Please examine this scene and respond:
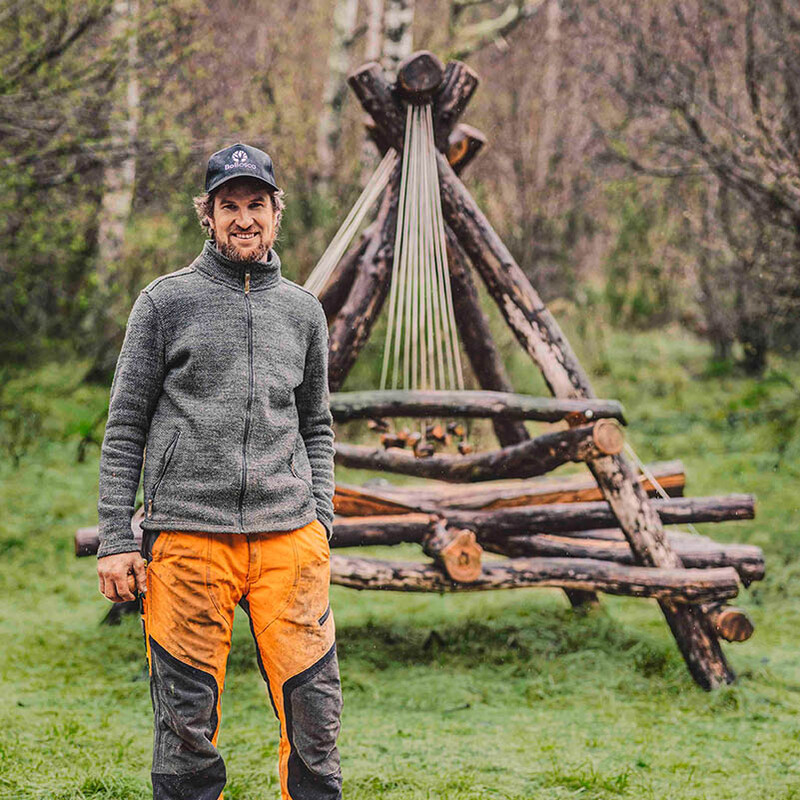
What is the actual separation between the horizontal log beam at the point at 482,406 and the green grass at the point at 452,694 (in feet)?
4.52

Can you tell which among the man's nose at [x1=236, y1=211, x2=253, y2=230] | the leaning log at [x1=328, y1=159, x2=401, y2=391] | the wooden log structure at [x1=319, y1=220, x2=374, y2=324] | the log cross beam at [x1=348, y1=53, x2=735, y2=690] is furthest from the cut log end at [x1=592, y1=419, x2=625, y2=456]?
the man's nose at [x1=236, y1=211, x2=253, y2=230]

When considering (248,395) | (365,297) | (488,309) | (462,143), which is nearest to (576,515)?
(365,297)

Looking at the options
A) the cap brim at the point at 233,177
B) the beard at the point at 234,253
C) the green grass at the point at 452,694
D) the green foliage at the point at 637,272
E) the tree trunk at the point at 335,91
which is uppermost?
the tree trunk at the point at 335,91

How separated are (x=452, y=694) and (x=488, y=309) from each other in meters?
6.08

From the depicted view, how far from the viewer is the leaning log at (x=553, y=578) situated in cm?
480

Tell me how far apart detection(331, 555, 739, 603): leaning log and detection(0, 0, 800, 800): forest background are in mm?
497

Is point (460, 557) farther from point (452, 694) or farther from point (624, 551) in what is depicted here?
point (624, 551)

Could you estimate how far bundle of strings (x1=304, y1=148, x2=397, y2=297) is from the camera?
513 centimetres

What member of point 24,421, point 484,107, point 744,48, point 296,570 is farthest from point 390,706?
point 484,107

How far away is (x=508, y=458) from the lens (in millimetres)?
5016

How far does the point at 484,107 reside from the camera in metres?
17.0

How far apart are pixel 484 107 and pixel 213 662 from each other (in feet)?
50.8

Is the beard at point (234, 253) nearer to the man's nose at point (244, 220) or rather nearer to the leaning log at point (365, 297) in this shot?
the man's nose at point (244, 220)

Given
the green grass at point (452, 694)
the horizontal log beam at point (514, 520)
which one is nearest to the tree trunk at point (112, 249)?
the green grass at point (452, 694)
